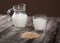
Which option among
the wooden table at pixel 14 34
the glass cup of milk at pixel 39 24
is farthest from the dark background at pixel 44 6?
the glass cup of milk at pixel 39 24

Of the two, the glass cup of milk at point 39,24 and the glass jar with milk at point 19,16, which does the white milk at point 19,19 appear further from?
the glass cup of milk at point 39,24

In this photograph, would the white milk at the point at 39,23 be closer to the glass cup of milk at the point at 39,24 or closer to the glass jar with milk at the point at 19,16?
the glass cup of milk at the point at 39,24

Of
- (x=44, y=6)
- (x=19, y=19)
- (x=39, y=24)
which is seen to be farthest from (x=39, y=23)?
(x=44, y=6)

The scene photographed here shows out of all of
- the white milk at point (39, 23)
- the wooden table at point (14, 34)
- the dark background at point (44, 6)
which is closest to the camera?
the wooden table at point (14, 34)

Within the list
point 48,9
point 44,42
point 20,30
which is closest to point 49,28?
point 20,30

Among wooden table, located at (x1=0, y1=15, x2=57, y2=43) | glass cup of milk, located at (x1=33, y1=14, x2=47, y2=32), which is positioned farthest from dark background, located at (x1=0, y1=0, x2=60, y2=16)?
glass cup of milk, located at (x1=33, y1=14, x2=47, y2=32)

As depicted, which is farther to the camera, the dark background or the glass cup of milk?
the dark background

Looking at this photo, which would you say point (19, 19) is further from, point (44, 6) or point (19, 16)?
point (44, 6)

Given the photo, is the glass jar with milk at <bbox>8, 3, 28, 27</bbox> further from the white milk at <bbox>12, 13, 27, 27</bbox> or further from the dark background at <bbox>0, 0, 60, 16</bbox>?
the dark background at <bbox>0, 0, 60, 16</bbox>

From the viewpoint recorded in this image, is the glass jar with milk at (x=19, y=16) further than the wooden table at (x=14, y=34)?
Yes

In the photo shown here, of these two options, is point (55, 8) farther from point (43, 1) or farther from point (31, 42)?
point (31, 42)

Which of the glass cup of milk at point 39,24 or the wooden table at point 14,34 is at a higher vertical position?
the glass cup of milk at point 39,24

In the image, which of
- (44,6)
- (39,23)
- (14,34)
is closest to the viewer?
(14,34)

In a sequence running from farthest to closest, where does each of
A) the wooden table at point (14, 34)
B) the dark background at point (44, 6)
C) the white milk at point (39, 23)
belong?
the dark background at point (44, 6) < the white milk at point (39, 23) < the wooden table at point (14, 34)
